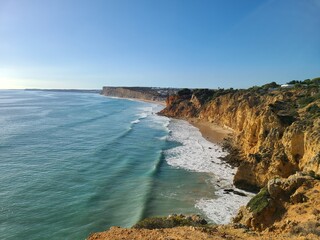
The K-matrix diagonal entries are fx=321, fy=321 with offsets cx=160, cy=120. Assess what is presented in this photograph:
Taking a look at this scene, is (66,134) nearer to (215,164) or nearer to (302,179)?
(215,164)

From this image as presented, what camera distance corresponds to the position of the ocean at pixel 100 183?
2139 cm

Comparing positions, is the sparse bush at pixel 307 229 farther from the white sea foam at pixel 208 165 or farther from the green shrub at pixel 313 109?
the green shrub at pixel 313 109

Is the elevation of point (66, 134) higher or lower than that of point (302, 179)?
lower

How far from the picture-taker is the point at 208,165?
1411 inches

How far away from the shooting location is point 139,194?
26484mm

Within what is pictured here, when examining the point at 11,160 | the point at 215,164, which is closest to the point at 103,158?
the point at 11,160

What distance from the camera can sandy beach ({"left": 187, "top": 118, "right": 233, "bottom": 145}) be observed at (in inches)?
2129

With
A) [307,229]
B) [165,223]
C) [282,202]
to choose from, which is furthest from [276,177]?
[165,223]

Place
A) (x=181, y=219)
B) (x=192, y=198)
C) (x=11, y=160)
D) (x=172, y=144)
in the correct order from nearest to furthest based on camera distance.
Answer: (x=181, y=219), (x=192, y=198), (x=11, y=160), (x=172, y=144)

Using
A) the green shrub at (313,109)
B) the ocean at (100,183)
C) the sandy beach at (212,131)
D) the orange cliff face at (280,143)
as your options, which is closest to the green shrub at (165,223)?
the ocean at (100,183)

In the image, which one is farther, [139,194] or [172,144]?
[172,144]

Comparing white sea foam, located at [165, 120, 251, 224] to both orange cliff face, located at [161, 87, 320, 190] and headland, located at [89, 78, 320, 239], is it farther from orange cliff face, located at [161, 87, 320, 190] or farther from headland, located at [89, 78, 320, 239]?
orange cliff face, located at [161, 87, 320, 190]

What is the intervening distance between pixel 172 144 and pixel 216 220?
26.7m

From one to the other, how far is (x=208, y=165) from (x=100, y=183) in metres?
13.0
